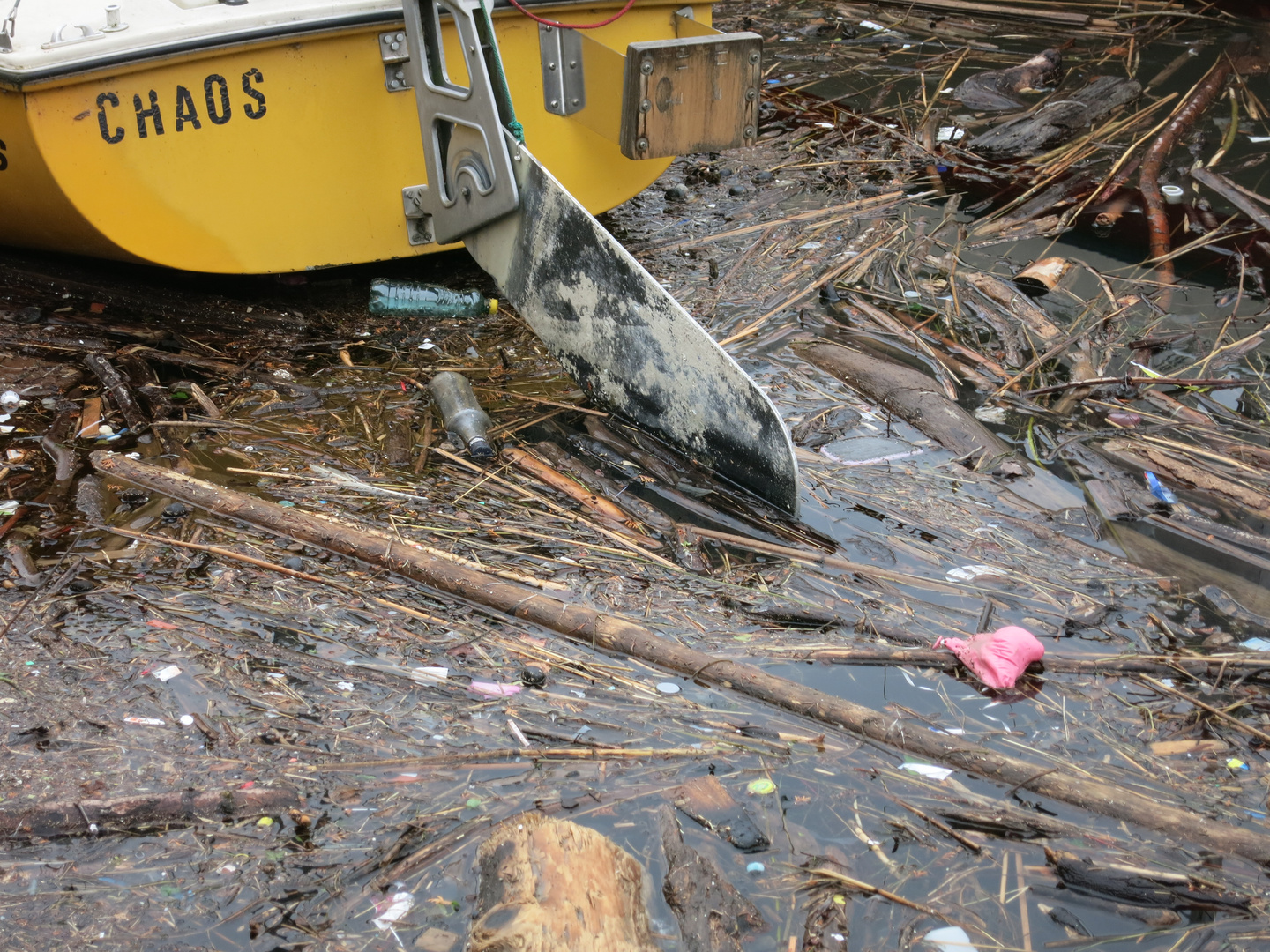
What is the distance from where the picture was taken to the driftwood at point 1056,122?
6086 millimetres

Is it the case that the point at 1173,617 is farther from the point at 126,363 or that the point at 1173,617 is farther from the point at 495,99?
the point at 126,363

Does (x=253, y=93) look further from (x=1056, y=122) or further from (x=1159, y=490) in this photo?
(x=1056, y=122)

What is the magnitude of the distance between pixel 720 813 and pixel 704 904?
0.77 ft

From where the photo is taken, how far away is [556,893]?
1984 mm

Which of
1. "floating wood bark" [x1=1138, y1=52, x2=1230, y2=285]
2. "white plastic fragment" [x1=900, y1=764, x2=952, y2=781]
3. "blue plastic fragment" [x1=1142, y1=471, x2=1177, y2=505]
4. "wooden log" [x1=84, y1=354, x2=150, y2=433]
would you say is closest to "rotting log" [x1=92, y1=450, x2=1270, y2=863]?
"white plastic fragment" [x1=900, y1=764, x2=952, y2=781]

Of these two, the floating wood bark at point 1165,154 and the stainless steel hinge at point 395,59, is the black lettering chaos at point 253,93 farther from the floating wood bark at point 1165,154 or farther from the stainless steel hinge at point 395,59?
the floating wood bark at point 1165,154

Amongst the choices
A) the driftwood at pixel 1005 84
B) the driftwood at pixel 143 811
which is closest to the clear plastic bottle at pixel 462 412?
the driftwood at pixel 143 811

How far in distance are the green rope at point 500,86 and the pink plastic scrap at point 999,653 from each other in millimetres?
2361

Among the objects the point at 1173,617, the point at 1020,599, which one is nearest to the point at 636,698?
the point at 1020,599

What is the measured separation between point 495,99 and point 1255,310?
10.9 feet

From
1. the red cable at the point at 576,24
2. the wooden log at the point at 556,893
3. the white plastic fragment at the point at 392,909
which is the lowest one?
the white plastic fragment at the point at 392,909

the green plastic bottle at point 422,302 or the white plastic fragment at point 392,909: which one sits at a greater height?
the green plastic bottle at point 422,302

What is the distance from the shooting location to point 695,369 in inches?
136

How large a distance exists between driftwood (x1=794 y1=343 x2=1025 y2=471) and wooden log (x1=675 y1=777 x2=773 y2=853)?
173 cm
